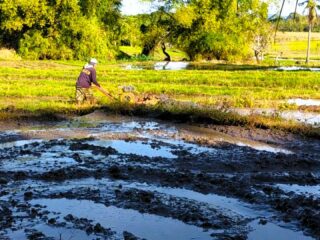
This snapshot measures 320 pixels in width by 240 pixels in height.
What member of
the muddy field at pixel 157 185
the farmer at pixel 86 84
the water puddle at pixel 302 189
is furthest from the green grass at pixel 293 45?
the water puddle at pixel 302 189

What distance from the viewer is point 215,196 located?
25.9 ft

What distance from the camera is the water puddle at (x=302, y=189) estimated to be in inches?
321

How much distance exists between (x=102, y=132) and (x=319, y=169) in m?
5.69

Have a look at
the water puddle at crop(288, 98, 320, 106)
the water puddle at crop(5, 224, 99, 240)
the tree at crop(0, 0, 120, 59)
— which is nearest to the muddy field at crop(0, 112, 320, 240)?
the water puddle at crop(5, 224, 99, 240)

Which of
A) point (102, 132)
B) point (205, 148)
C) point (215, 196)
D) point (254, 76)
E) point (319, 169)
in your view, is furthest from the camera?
point (254, 76)

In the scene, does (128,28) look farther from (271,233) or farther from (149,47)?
(271,233)

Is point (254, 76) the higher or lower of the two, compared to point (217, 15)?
lower

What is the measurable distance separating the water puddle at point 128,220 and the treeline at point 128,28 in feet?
147

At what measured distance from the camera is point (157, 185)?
27.7ft

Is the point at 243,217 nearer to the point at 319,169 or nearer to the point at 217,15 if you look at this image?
the point at 319,169

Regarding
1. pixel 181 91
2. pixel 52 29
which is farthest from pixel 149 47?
pixel 181 91

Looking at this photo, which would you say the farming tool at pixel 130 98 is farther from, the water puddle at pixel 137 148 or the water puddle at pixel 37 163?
the water puddle at pixel 37 163

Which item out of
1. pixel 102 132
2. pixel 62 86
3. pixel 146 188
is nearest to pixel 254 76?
pixel 62 86

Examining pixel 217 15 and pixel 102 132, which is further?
pixel 217 15
